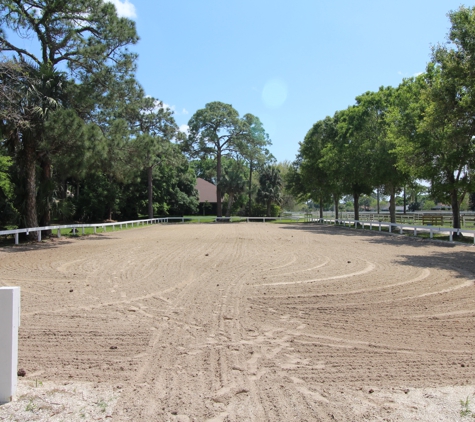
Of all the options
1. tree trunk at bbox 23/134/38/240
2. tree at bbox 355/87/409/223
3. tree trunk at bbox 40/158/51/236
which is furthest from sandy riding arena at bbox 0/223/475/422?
tree at bbox 355/87/409/223

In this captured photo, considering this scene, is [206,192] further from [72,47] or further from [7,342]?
[7,342]

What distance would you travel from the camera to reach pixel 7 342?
150 inches

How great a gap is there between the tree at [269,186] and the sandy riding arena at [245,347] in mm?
55851

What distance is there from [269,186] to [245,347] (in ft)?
203

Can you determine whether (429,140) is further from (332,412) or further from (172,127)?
(172,127)

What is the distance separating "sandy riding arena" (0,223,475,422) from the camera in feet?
12.1

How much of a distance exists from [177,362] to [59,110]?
17.5 metres

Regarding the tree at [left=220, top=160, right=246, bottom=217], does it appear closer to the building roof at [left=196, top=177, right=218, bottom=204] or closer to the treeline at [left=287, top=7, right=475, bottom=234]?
the treeline at [left=287, top=7, right=475, bottom=234]

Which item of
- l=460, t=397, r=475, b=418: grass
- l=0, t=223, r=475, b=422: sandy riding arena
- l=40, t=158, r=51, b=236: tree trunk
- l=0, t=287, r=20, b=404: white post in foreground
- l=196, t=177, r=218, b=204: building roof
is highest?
l=196, t=177, r=218, b=204: building roof

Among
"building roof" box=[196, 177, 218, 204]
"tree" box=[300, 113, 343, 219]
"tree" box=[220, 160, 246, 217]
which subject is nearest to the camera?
"tree" box=[300, 113, 343, 219]

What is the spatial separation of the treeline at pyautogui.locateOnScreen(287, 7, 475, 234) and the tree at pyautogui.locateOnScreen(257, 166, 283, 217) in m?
16.6

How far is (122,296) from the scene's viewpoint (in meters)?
8.15

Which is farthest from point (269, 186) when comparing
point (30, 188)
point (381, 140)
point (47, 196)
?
point (30, 188)

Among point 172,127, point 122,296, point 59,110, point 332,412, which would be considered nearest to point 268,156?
point 172,127
